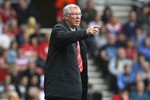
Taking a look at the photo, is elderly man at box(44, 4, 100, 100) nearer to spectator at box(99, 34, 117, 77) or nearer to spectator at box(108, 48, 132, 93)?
spectator at box(108, 48, 132, 93)

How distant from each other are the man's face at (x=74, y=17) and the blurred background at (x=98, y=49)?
593cm

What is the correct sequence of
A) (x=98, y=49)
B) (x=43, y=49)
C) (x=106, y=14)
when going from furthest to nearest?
(x=106, y=14) < (x=98, y=49) < (x=43, y=49)

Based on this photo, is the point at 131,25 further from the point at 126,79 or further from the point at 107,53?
the point at 126,79

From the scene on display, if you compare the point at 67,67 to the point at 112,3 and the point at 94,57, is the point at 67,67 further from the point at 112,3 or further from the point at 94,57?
the point at 112,3

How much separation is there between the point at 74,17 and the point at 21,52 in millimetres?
7775

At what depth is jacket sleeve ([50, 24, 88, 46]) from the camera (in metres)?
7.59

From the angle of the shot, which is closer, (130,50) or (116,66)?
(116,66)

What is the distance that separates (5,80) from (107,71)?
10.3ft

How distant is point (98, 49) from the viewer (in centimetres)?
1691

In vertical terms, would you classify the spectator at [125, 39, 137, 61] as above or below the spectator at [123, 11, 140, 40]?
below

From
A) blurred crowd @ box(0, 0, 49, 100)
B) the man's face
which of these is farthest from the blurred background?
the man's face

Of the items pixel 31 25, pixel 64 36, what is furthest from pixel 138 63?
pixel 64 36

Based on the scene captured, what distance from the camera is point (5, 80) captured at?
14.6 metres

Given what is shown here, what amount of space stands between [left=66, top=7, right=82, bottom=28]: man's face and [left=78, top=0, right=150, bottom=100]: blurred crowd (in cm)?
736
